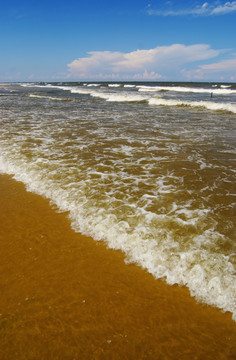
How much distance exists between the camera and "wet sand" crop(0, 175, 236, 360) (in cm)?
286

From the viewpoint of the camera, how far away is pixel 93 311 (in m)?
3.29

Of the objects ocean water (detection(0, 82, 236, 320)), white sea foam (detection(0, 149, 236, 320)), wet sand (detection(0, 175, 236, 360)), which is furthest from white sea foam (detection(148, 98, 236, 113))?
wet sand (detection(0, 175, 236, 360))

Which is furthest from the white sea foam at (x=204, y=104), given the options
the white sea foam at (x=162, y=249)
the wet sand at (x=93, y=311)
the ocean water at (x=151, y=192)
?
the wet sand at (x=93, y=311)

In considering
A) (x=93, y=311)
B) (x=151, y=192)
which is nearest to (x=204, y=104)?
(x=151, y=192)

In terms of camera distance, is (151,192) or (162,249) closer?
(162,249)

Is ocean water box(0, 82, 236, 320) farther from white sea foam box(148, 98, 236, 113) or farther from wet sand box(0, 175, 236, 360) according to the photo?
white sea foam box(148, 98, 236, 113)

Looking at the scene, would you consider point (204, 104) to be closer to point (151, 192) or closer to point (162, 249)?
point (151, 192)

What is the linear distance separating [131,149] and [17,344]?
871 cm

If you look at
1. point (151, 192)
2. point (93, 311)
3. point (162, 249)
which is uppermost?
point (151, 192)

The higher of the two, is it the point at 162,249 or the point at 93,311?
the point at 162,249

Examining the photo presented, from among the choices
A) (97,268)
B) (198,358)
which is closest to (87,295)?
(97,268)

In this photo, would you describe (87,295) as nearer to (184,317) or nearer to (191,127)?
(184,317)

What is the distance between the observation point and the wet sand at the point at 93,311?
9.37ft

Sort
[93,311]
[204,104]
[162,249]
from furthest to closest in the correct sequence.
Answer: [204,104] < [162,249] < [93,311]
